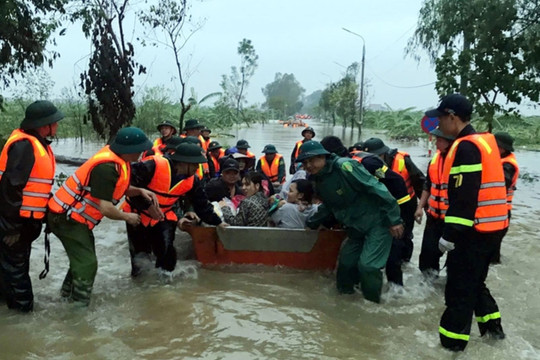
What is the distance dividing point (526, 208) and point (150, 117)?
1613 cm

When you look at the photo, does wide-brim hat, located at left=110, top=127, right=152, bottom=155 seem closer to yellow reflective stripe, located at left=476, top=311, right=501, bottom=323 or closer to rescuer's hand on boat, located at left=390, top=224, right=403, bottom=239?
rescuer's hand on boat, located at left=390, top=224, right=403, bottom=239

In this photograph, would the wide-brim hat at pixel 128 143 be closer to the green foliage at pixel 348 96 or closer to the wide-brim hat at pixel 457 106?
the wide-brim hat at pixel 457 106

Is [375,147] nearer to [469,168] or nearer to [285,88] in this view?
[469,168]

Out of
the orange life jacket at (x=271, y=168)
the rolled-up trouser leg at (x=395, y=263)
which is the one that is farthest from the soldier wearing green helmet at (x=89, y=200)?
the orange life jacket at (x=271, y=168)

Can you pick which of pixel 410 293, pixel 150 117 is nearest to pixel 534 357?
pixel 410 293

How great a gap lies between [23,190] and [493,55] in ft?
36.0

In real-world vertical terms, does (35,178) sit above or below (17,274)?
above

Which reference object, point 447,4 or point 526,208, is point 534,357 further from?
point 447,4

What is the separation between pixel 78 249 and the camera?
3914mm

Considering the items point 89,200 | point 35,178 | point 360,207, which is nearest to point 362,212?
point 360,207

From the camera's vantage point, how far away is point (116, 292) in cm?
470

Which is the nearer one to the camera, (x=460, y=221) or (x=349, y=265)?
(x=460, y=221)

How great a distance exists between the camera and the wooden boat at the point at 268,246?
4.96 metres

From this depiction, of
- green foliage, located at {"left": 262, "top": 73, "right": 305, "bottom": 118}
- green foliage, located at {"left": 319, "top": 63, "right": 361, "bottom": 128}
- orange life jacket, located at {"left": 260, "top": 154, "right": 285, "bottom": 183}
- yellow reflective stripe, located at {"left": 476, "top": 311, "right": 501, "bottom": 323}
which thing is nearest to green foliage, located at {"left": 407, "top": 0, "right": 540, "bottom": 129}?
orange life jacket, located at {"left": 260, "top": 154, "right": 285, "bottom": 183}
